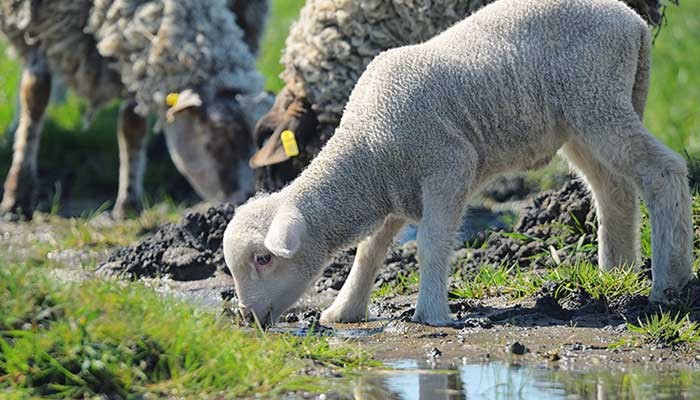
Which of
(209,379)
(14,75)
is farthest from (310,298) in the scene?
(14,75)

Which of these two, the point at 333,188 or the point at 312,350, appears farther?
the point at 333,188

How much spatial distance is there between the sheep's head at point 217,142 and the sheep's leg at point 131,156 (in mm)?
1160

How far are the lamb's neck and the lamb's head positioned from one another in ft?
0.30

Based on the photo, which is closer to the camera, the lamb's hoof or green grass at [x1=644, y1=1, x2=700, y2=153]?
the lamb's hoof

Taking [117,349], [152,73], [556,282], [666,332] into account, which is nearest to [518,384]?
[666,332]

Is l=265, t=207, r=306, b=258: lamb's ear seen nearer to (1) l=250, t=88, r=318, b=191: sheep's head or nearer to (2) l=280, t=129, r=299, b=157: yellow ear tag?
(2) l=280, t=129, r=299, b=157: yellow ear tag

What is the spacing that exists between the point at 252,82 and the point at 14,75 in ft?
18.3

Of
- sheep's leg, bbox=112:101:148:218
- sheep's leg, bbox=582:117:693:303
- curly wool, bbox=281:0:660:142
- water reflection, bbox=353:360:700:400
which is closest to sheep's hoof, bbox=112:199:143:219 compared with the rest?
sheep's leg, bbox=112:101:148:218

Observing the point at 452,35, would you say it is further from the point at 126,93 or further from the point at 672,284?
the point at 126,93

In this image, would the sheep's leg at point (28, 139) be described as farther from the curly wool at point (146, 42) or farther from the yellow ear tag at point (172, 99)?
the yellow ear tag at point (172, 99)

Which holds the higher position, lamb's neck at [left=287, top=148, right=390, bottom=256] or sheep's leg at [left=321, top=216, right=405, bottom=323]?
lamb's neck at [left=287, top=148, right=390, bottom=256]

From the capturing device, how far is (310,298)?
24.8ft

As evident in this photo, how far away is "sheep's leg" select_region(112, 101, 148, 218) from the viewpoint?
445 inches

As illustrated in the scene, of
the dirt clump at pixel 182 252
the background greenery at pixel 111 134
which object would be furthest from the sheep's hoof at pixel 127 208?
the dirt clump at pixel 182 252
